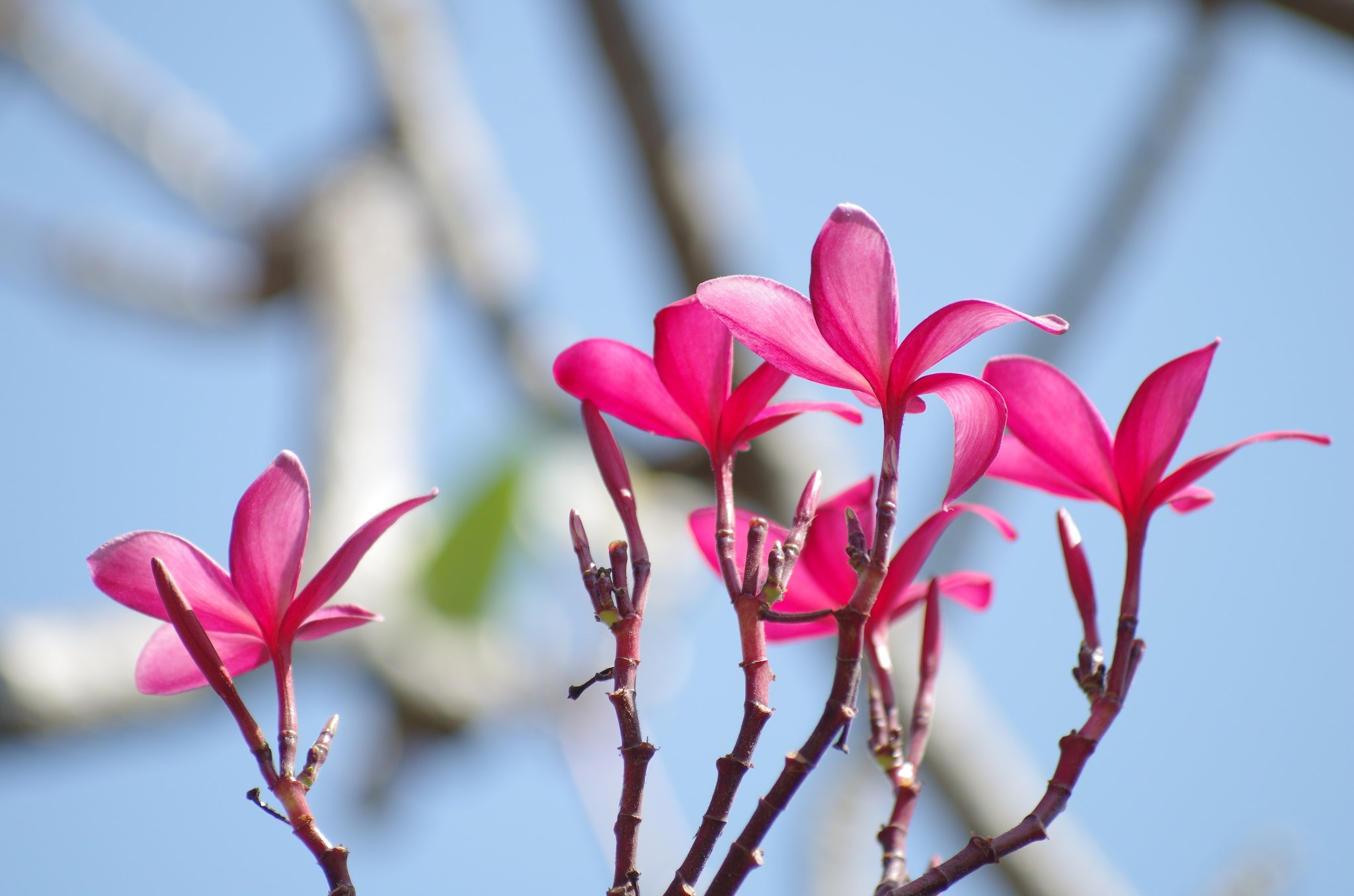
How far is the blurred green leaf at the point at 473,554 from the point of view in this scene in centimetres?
163

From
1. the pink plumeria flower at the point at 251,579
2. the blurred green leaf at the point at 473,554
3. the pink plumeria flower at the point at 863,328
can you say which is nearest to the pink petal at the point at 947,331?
the pink plumeria flower at the point at 863,328

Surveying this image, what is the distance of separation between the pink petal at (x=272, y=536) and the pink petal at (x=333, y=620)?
0.04 ft

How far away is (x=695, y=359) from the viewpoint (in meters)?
0.32

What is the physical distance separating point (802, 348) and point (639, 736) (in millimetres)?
108

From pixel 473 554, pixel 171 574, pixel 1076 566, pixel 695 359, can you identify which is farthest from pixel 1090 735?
pixel 473 554

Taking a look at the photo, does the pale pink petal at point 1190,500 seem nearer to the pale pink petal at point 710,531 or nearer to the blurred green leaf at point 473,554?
the pale pink petal at point 710,531

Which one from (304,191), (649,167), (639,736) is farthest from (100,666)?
(304,191)

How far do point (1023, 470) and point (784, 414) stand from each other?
0.27 feet

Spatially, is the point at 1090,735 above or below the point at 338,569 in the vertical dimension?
below

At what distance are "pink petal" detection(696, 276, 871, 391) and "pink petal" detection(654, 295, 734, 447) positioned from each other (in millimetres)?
17

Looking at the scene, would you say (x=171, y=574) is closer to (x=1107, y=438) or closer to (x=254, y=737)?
(x=254, y=737)

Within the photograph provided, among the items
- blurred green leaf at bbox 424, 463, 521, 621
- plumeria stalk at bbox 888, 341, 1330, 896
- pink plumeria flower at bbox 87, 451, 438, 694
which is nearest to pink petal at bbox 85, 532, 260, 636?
pink plumeria flower at bbox 87, 451, 438, 694

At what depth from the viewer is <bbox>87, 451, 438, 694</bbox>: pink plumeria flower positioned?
0.30m

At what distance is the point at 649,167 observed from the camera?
1.50m
